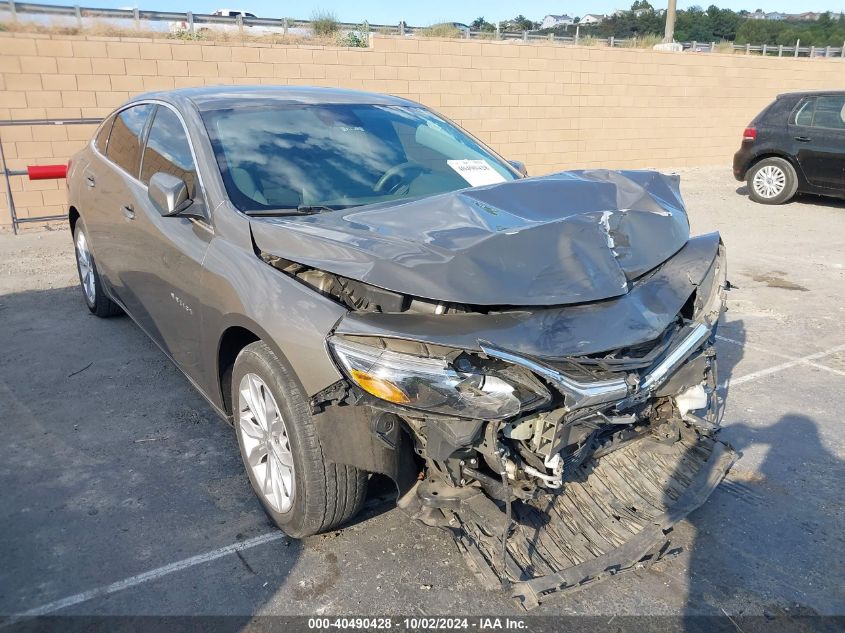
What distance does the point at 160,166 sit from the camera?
3953 millimetres

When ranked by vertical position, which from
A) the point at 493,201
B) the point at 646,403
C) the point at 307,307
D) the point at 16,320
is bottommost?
the point at 16,320

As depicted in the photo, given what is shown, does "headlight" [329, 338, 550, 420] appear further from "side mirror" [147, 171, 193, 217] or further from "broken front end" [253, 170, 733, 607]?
"side mirror" [147, 171, 193, 217]

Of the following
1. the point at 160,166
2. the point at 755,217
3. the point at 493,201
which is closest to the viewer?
the point at 493,201

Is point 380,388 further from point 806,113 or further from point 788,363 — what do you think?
point 806,113

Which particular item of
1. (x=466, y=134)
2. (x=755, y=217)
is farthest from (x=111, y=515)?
(x=755, y=217)

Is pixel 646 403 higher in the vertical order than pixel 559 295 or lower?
lower

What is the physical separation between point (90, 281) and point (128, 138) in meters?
1.63

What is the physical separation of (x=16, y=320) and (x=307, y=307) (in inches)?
175

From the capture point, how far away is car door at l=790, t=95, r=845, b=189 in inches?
418

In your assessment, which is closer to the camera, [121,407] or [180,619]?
[180,619]

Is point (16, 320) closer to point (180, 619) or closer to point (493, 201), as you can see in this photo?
point (180, 619)

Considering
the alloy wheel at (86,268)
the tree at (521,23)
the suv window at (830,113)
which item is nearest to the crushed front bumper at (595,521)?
the alloy wheel at (86,268)

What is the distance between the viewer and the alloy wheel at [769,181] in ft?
38.0

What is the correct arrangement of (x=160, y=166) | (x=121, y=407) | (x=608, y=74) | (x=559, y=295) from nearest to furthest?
(x=559, y=295), (x=160, y=166), (x=121, y=407), (x=608, y=74)
